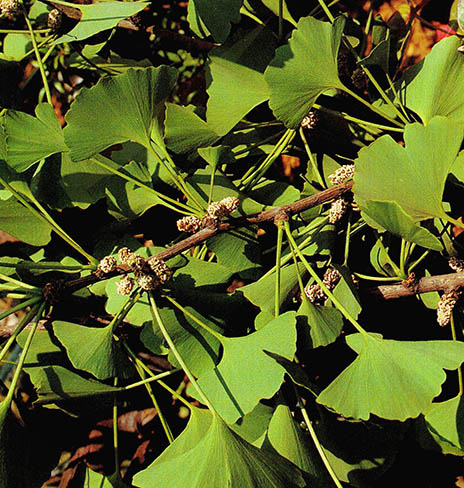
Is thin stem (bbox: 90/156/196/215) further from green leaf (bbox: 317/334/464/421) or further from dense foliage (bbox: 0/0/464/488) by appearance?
green leaf (bbox: 317/334/464/421)

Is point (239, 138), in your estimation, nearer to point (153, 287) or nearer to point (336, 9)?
point (153, 287)

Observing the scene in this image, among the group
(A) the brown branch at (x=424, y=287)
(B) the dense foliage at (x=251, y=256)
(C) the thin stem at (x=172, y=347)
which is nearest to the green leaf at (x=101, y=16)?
(B) the dense foliage at (x=251, y=256)

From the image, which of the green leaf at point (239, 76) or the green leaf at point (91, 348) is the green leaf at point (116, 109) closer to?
the green leaf at point (239, 76)

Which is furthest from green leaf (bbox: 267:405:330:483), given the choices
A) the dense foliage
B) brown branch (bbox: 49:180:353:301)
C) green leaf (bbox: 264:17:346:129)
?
green leaf (bbox: 264:17:346:129)

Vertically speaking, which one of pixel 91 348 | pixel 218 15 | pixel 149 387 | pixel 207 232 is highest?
pixel 218 15

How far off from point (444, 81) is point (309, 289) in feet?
0.93

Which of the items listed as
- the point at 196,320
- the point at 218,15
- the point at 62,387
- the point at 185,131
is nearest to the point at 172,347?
the point at 196,320

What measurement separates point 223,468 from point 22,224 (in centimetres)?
42

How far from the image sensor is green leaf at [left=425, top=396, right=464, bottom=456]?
60cm

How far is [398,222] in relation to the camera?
0.49 metres

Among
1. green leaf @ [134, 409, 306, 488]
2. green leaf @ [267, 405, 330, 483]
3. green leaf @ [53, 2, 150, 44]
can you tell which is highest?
green leaf @ [53, 2, 150, 44]

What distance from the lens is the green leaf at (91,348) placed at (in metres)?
0.60

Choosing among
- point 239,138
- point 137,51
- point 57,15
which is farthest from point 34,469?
point 137,51

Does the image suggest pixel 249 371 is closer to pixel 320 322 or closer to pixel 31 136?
pixel 320 322
